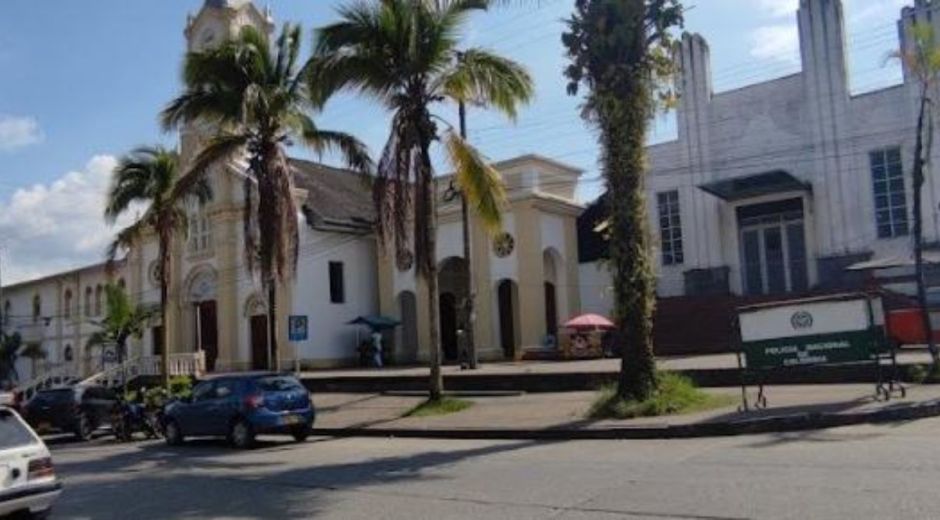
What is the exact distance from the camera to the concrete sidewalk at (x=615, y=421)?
15.3m

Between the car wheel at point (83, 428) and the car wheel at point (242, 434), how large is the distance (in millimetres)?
8090

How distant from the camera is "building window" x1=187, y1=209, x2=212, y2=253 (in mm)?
45625

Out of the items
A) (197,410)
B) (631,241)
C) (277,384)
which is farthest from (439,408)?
(631,241)

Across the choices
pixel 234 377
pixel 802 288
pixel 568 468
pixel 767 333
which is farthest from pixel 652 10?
pixel 802 288

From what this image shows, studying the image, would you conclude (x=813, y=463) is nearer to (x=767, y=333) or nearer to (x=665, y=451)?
(x=665, y=451)

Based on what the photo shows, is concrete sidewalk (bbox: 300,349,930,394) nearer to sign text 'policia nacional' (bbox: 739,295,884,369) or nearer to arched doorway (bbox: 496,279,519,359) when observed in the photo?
sign text 'policia nacional' (bbox: 739,295,884,369)

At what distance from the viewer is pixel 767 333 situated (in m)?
17.8

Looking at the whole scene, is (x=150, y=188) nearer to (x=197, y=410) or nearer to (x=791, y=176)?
(x=197, y=410)

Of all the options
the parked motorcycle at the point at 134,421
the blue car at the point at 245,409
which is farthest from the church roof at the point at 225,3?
the blue car at the point at 245,409

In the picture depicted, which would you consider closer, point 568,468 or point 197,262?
point 568,468

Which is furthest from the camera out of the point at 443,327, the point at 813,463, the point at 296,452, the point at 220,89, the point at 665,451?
the point at 443,327

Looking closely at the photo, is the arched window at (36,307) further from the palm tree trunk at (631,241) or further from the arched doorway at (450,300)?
the palm tree trunk at (631,241)

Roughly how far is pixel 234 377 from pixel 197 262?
26868 millimetres

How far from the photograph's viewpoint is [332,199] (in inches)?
1783
